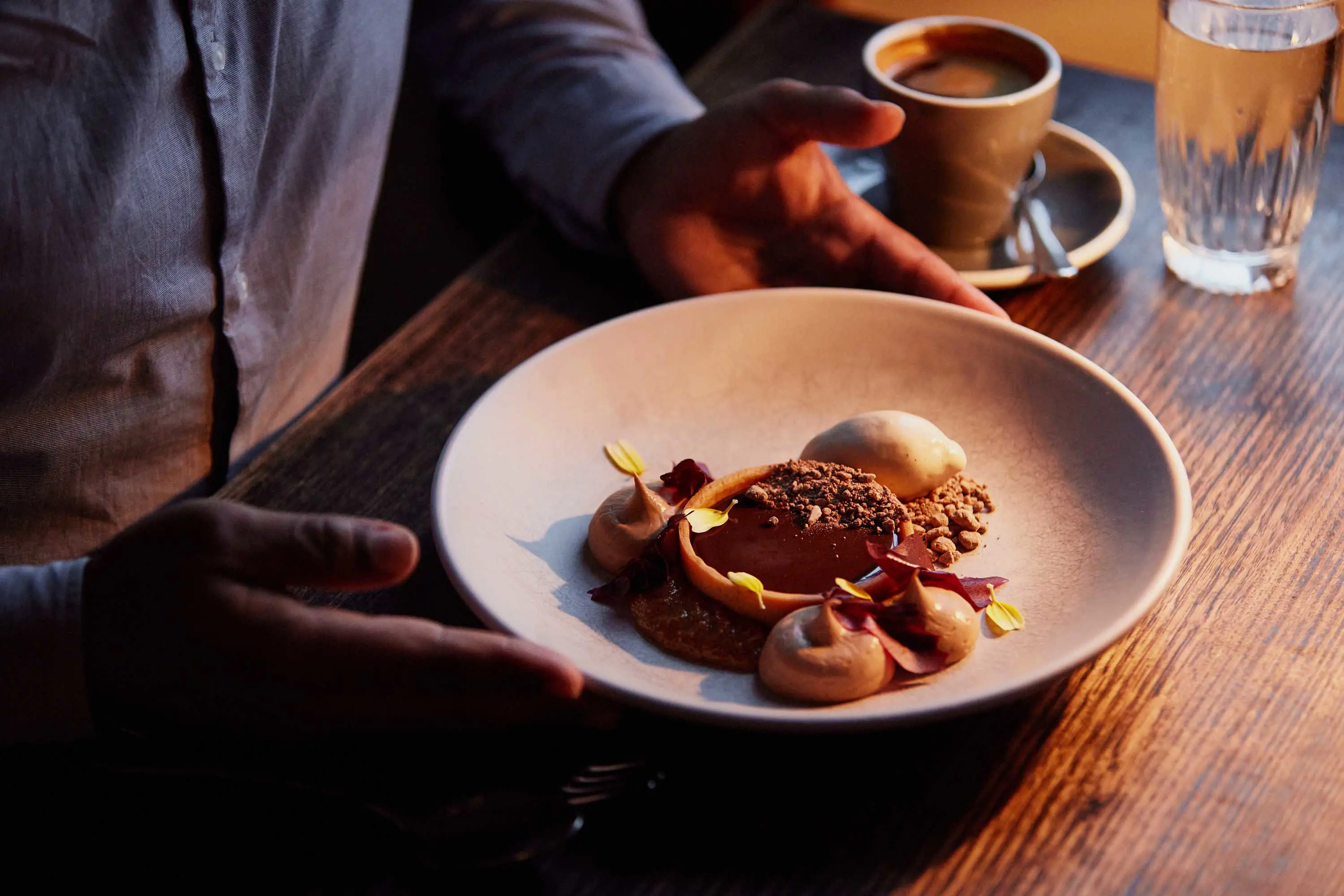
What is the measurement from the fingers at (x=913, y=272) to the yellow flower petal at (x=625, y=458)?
0.31 metres

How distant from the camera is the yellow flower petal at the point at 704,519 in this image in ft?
2.82

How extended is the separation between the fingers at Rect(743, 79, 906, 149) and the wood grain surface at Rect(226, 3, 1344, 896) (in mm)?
244

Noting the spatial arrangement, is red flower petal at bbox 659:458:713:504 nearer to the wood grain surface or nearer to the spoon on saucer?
the wood grain surface

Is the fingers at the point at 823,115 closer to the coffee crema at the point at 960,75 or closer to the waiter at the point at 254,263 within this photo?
the waiter at the point at 254,263

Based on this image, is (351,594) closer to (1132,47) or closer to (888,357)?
(888,357)

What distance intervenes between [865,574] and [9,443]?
684 millimetres

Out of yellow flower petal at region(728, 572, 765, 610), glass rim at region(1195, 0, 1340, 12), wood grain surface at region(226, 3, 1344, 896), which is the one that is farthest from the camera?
glass rim at region(1195, 0, 1340, 12)

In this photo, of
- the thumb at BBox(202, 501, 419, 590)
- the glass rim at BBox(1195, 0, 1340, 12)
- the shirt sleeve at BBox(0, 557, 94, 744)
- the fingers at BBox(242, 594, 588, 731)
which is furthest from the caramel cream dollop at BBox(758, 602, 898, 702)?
the glass rim at BBox(1195, 0, 1340, 12)

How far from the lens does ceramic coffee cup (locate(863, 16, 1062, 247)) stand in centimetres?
117

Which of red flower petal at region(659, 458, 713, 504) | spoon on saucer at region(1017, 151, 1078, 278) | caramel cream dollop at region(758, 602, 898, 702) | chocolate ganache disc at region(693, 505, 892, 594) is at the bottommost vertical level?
spoon on saucer at region(1017, 151, 1078, 278)

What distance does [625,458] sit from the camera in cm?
98

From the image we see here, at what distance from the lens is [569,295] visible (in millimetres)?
1219

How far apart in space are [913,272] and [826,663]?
1.66 ft

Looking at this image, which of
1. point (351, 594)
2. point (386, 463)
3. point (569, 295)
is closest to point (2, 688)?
point (351, 594)
